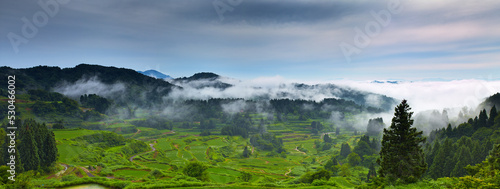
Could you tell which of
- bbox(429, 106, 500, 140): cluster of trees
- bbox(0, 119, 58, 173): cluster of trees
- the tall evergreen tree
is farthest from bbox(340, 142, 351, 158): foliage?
bbox(0, 119, 58, 173): cluster of trees

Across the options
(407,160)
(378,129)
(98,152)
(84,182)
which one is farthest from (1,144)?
(378,129)

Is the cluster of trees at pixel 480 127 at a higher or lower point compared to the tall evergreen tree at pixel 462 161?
higher

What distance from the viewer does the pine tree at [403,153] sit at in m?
24.9

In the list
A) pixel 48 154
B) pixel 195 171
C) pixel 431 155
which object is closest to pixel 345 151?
pixel 431 155

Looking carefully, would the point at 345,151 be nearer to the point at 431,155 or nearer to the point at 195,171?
the point at 431,155

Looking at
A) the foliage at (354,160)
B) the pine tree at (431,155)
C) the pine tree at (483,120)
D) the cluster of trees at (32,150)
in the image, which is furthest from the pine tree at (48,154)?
the pine tree at (483,120)

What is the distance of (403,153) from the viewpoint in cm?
2577

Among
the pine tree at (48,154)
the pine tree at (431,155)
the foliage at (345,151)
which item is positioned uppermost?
the pine tree at (48,154)

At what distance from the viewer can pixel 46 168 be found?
5791 cm

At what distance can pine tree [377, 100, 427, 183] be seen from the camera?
81.7 ft

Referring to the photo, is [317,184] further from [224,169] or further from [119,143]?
[119,143]

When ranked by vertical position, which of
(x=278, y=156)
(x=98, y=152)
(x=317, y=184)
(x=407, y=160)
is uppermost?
(x=407, y=160)

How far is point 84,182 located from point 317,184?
32.2 metres

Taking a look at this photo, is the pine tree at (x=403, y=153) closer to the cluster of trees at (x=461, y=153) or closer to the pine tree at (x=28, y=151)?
the cluster of trees at (x=461, y=153)
